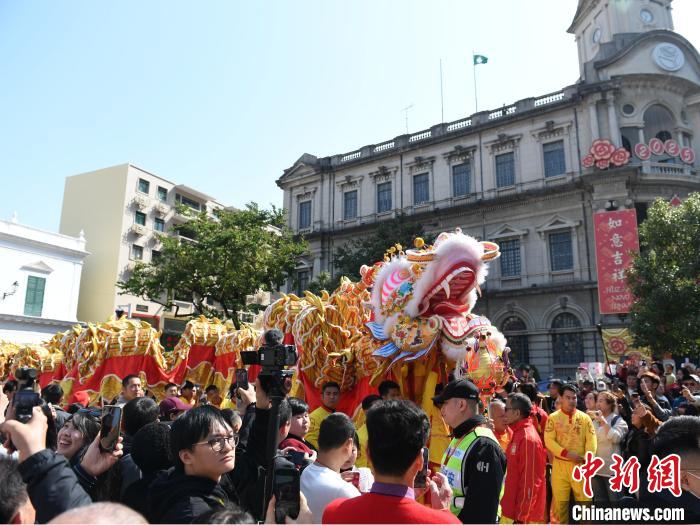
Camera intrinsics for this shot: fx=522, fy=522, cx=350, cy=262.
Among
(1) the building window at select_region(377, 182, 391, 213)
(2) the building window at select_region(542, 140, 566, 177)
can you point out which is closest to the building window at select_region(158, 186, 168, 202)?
(1) the building window at select_region(377, 182, 391, 213)

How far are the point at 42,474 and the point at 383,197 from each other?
28.4m

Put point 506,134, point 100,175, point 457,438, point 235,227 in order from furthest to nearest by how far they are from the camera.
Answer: point 100,175
point 506,134
point 235,227
point 457,438

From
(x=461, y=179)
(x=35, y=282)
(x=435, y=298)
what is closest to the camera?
(x=435, y=298)

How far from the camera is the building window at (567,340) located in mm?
22203

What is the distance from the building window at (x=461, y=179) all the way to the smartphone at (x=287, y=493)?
2615 cm

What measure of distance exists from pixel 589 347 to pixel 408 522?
877 inches

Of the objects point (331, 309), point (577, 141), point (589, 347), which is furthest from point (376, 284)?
point (577, 141)

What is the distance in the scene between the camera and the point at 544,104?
25.0 metres

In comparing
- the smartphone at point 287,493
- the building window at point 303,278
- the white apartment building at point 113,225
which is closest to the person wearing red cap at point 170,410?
the smartphone at point 287,493

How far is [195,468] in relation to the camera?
2402mm

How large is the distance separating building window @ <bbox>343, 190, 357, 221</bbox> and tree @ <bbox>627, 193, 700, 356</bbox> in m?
16.8

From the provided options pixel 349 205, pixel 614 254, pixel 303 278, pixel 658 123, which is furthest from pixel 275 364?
pixel 303 278

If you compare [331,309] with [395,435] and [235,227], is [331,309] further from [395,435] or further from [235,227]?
[235,227]

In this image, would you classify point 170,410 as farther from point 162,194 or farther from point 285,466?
point 162,194
